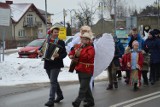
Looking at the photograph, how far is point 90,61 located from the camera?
359 inches

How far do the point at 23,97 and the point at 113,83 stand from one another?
287cm

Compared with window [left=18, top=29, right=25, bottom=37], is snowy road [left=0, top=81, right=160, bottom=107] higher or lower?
lower

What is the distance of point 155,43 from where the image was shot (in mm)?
13328

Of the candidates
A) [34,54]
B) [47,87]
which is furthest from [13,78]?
[34,54]

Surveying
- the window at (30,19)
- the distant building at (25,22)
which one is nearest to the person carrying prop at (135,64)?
the distant building at (25,22)

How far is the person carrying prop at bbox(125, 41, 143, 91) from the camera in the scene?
12.2 meters

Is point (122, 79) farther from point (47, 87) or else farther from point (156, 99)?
point (156, 99)

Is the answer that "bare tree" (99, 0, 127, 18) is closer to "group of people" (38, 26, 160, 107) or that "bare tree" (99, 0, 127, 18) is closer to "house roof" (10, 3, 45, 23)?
"house roof" (10, 3, 45, 23)

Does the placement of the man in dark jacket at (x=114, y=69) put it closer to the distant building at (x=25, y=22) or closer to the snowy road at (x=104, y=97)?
the snowy road at (x=104, y=97)

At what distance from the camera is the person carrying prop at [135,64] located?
1218 cm

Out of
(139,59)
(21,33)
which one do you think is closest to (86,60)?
(139,59)

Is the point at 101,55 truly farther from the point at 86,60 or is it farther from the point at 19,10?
the point at 19,10

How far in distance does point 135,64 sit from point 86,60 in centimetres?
350

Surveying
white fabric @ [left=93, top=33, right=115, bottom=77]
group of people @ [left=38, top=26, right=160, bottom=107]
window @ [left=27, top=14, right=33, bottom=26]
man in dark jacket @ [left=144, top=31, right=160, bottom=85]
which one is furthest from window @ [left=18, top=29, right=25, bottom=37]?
white fabric @ [left=93, top=33, right=115, bottom=77]
